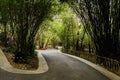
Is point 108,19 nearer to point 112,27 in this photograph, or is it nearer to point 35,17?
point 112,27

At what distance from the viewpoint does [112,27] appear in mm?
13711

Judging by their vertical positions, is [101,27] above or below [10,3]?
below

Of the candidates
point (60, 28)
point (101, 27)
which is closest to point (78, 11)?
point (101, 27)

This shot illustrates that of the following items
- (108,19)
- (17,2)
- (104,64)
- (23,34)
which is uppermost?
(17,2)

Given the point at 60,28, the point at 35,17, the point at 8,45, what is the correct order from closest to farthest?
1. the point at 35,17
2. the point at 8,45
3. the point at 60,28

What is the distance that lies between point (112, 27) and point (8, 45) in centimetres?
1026

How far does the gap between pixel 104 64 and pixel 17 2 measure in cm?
631

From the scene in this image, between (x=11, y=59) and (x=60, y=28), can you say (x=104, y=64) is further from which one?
(x=60, y=28)

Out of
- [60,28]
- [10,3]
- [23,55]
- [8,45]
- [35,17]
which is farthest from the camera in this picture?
[60,28]

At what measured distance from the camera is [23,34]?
14188 mm

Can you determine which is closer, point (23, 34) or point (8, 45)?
point (23, 34)

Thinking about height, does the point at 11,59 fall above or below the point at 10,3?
below

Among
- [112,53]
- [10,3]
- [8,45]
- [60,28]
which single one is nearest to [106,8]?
[112,53]

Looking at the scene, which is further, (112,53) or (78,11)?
(78,11)
